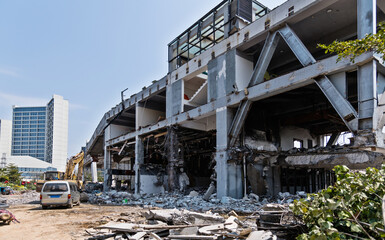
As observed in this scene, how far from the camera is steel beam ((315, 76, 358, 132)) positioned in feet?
38.8

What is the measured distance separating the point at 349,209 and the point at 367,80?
8.33 m

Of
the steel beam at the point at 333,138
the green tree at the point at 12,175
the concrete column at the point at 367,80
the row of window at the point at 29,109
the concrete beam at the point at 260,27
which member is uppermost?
the row of window at the point at 29,109

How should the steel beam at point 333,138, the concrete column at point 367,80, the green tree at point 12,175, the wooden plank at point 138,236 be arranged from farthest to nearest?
the green tree at point 12,175, the steel beam at point 333,138, the concrete column at point 367,80, the wooden plank at point 138,236

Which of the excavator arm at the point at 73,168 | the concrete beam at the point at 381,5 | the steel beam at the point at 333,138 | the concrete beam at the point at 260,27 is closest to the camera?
the concrete beam at the point at 381,5

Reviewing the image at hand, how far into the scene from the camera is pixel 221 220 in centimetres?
786

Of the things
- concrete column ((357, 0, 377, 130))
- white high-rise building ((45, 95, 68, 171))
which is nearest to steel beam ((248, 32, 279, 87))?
concrete column ((357, 0, 377, 130))

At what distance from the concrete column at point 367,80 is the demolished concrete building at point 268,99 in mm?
37

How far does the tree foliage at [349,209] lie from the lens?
15.3 ft

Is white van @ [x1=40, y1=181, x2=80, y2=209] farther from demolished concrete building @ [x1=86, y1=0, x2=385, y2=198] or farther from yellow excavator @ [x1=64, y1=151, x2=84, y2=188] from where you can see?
yellow excavator @ [x1=64, y1=151, x2=84, y2=188]

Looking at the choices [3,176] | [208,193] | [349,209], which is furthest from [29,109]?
[349,209]

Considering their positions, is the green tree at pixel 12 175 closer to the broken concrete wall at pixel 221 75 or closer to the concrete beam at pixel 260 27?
the concrete beam at pixel 260 27

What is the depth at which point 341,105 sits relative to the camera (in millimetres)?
12250

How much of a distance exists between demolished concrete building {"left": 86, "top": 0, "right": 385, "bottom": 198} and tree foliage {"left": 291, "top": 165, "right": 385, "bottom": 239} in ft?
22.7

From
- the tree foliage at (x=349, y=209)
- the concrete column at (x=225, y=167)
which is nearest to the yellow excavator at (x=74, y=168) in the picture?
the concrete column at (x=225, y=167)
